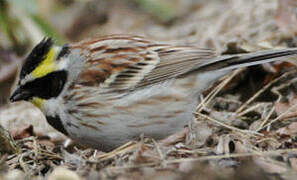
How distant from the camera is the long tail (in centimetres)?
418

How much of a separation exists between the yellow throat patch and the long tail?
1.19 meters

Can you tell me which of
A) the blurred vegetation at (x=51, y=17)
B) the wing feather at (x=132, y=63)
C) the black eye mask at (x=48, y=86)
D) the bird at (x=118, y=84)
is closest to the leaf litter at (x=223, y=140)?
the bird at (x=118, y=84)

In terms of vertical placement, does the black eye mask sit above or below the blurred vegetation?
below

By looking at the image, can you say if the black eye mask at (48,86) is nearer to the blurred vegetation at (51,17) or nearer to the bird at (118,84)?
the bird at (118,84)

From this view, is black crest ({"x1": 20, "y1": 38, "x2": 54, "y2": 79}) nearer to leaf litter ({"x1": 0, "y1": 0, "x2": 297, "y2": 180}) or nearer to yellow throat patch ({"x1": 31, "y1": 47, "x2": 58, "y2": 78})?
yellow throat patch ({"x1": 31, "y1": 47, "x2": 58, "y2": 78})

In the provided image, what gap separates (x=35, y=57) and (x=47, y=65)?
14 cm

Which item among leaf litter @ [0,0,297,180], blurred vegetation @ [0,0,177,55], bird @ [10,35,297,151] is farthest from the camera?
blurred vegetation @ [0,0,177,55]

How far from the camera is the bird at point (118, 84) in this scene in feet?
13.6

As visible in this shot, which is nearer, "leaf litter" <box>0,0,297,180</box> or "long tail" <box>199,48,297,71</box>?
"leaf litter" <box>0,0,297,180</box>

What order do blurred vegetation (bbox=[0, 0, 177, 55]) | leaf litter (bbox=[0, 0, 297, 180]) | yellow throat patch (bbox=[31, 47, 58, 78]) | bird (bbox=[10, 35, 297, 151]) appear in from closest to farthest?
leaf litter (bbox=[0, 0, 297, 180]) → bird (bbox=[10, 35, 297, 151]) → yellow throat patch (bbox=[31, 47, 58, 78]) → blurred vegetation (bbox=[0, 0, 177, 55])

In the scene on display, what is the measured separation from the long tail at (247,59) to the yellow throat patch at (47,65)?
1.19 meters

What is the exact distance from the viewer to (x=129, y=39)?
4613 millimetres

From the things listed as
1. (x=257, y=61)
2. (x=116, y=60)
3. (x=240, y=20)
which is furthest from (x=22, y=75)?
(x=240, y=20)

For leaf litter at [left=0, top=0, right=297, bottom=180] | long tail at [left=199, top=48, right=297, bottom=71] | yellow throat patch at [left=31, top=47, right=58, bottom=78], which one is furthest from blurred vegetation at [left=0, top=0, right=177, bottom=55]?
long tail at [left=199, top=48, right=297, bottom=71]
